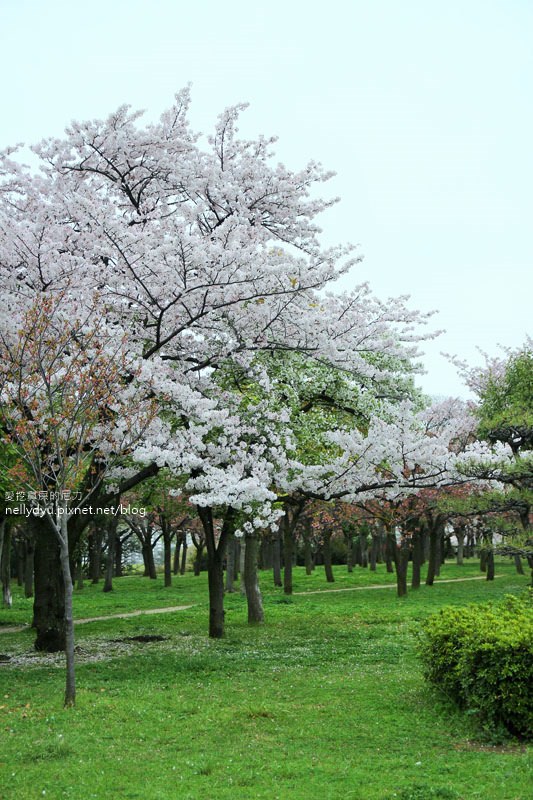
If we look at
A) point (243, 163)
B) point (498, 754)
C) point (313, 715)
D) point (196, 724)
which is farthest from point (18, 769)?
point (243, 163)

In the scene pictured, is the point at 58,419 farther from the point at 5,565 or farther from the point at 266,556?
the point at 266,556

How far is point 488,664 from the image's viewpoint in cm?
830

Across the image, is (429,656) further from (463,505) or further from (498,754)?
(463,505)

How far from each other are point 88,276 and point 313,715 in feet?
28.7

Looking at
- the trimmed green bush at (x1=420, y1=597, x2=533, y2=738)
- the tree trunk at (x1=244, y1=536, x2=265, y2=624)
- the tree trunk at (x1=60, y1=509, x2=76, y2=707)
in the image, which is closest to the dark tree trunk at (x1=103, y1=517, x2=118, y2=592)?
the tree trunk at (x1=244, y1=536, x2=265, y2=624)

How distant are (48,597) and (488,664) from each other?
32.8ft

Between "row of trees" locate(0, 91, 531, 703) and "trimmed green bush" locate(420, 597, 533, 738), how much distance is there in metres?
4.45

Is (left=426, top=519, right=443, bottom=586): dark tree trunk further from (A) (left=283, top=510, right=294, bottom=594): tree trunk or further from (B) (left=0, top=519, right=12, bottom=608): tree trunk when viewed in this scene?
(B) (left=0, top=519, right=12, bottom=608): tree trunk

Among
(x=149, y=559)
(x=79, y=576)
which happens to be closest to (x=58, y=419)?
(x=79, y=576)

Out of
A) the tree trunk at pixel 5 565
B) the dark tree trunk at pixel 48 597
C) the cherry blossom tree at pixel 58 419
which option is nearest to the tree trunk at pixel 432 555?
the tree trunk at pixel 5 565

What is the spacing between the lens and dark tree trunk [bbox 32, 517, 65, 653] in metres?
15.4

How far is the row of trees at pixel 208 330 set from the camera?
517 inches

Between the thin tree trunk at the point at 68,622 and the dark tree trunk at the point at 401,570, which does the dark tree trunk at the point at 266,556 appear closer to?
the dark tree trunk at the point at 401,570

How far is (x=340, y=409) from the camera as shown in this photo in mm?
18719
